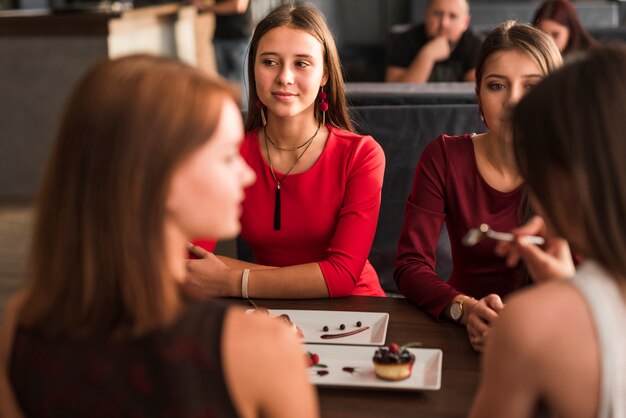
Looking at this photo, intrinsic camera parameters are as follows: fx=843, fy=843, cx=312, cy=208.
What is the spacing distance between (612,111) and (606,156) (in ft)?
0.18

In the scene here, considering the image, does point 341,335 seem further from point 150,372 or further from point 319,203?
point 150,372

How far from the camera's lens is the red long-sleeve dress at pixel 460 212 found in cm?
206

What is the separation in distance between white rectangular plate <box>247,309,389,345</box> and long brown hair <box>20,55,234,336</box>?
72 centimetres

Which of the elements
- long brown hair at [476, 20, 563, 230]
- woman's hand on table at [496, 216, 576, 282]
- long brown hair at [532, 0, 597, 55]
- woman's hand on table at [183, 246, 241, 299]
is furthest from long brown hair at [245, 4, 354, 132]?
long brown hair at [532, 0, 597, 55]

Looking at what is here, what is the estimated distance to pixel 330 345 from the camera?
161 cm

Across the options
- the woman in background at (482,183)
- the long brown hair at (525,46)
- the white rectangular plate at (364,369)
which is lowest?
the white rectangular plate at (364,369)

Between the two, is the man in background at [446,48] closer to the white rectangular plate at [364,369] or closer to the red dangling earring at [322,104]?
the red dangling earring at [322,104]

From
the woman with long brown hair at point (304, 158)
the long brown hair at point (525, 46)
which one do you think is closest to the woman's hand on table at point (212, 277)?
the woman with long brown hair at point (304, 158)

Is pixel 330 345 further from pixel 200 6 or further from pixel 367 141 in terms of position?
pixel 200 6

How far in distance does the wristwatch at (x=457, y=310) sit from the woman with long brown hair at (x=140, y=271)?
0.82 meters

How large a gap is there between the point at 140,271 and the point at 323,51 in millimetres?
1421

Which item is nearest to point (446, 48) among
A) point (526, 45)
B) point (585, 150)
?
point (526, 45)

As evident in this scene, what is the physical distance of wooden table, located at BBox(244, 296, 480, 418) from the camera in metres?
1.35

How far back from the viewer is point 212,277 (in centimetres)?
191
